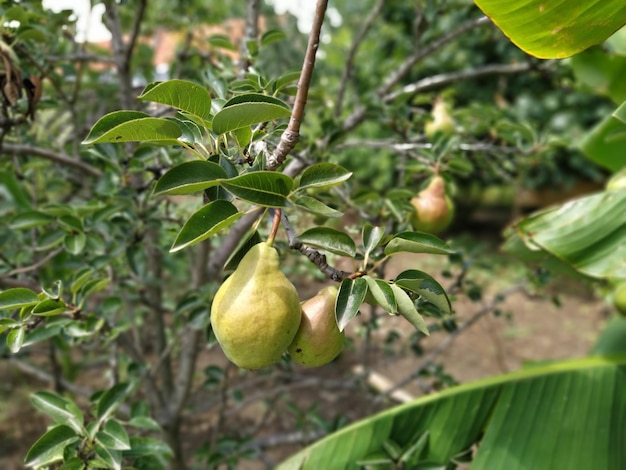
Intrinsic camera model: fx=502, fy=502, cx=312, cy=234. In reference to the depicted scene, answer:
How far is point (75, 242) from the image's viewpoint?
89cm

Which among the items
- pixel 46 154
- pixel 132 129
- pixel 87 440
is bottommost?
pixel 87 440

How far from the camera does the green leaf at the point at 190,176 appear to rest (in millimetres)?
485

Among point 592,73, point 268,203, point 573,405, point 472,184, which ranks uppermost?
point 592,73

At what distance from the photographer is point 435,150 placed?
1010 mm

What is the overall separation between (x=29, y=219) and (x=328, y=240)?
2.18ft

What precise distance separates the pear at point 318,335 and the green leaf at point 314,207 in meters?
0.10

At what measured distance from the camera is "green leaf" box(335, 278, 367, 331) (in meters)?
0.50

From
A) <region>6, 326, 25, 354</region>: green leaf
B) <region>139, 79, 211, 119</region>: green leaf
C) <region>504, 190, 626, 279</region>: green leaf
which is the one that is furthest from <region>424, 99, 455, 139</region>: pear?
<region>6, 326, 25, 354</region>: green leaf

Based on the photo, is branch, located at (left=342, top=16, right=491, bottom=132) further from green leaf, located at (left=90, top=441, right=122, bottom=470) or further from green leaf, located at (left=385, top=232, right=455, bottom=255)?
green leaf, located at (left=90, top=441, right=122, bottom=470)

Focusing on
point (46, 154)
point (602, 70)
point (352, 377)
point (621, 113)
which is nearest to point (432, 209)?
point (621, 113)

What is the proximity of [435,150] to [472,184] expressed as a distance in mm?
3848

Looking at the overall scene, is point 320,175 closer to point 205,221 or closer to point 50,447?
point 205,221

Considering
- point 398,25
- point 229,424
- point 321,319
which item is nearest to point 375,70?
point 398,25

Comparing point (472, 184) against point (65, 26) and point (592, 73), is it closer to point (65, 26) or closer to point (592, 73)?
point (592, 73)
